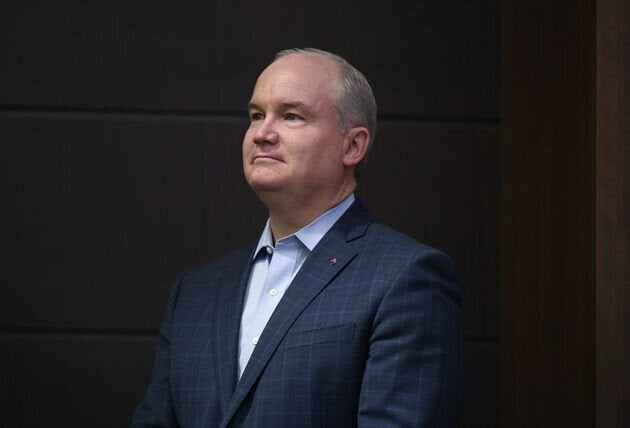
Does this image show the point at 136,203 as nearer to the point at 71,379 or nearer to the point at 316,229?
the point at 71,379

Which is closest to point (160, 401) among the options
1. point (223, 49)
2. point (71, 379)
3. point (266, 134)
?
point (266, 134)

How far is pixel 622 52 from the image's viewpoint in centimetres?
281

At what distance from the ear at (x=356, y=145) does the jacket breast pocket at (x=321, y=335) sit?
17.5 inches

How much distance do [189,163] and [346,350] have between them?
1194 millimetres

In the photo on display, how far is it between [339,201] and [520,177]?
854 mm

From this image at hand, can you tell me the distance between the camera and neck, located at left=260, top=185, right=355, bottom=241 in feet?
8.42

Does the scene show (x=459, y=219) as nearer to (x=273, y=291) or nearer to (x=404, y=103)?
(x=404, y=103)

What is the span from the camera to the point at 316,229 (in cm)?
258

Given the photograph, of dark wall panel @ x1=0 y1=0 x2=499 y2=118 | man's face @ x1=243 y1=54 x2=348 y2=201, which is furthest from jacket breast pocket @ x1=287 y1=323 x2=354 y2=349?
dark wall panel @ x1=0 y1=0 x2=499 y2=118

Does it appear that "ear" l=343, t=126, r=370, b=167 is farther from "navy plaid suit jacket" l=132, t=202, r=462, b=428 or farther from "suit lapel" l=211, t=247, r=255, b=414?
"suit lapel" l=211, t=247, r=255, b=414

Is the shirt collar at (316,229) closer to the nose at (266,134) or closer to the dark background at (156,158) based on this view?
the nose at (266,134)

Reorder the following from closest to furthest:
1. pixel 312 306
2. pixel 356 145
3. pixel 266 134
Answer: pixel 312 306 < pixel 266 134 < pixel 356 145

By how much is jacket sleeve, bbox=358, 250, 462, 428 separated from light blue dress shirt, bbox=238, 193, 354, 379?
0.94 feet

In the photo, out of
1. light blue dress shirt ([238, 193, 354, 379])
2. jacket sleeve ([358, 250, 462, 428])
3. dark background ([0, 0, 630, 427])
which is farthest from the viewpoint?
dark background ([0, 0, 630, 427])
